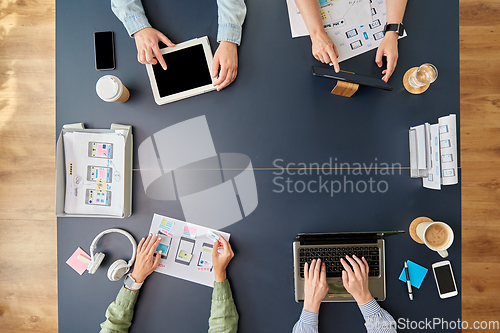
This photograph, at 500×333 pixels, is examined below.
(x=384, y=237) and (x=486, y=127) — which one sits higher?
(x=486, y=127)

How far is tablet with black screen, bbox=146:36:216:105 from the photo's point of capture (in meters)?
1.11

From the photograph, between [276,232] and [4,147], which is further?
[4,147]

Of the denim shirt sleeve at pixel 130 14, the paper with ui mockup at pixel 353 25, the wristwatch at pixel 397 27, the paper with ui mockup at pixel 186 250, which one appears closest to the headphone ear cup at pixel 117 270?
the paper with ui mockup at pixel 186 250

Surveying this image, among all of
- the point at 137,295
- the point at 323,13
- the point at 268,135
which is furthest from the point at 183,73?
the point at 137,295

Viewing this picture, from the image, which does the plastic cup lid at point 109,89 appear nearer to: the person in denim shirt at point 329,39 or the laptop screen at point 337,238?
the person in denim shirt at point 329,39

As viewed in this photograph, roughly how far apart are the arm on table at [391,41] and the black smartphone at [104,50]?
119cm

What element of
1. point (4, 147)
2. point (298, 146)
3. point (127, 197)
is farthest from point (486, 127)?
point (4, 147)

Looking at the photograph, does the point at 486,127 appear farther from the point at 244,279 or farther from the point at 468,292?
the point at 244,279

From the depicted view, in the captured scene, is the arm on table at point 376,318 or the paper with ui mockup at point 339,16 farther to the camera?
the paper with ui mockup at point 339,16

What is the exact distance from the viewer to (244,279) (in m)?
1.12

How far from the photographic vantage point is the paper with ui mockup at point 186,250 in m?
1.12

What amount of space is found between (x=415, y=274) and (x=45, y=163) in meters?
1.84

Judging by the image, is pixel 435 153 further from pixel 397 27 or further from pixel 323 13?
pixel 323 13

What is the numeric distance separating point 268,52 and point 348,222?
840 mm
